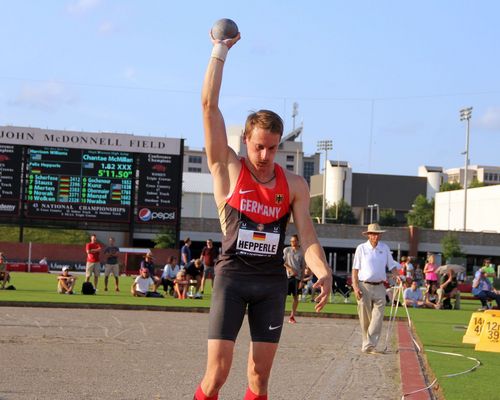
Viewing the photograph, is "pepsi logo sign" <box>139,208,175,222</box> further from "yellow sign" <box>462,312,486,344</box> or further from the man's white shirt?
the man's white shirt

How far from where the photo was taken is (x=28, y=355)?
39.8 feet

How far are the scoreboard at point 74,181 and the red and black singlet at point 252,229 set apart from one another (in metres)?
41.0

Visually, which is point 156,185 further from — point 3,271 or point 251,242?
point 251,242

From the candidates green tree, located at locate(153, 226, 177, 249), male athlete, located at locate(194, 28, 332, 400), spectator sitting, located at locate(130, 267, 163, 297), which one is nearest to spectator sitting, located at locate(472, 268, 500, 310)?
spectator sitting, located at locate(130, 267, 163, 297)

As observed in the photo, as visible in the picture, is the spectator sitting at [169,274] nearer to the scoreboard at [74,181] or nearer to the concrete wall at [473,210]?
the scoreboard at [74,181]

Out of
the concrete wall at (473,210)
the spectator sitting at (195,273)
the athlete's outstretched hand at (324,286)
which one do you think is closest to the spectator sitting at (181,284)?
the spectator sitting at (195,273)

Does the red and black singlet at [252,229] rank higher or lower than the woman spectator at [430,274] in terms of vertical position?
higher

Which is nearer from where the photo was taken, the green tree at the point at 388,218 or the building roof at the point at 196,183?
the building roof at the point at 196,183

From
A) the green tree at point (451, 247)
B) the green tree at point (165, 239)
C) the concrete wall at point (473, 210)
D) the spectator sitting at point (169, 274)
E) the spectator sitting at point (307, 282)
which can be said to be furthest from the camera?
the concrete wall at point (473, 210)

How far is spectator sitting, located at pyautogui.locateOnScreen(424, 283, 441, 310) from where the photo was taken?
3144 cm

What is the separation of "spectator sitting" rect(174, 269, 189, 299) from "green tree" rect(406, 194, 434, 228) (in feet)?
382

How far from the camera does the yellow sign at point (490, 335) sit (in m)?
14.8

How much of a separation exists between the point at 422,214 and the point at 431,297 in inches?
4525

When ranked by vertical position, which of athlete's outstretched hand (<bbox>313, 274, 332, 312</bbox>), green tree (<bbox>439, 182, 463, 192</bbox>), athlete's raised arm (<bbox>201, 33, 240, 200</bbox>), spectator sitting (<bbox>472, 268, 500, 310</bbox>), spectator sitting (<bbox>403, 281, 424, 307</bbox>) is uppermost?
green tree (<bbox>439, 182, 463, 192</bbox>)
